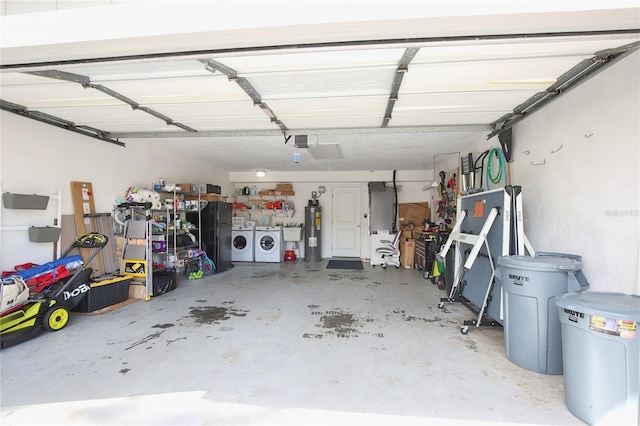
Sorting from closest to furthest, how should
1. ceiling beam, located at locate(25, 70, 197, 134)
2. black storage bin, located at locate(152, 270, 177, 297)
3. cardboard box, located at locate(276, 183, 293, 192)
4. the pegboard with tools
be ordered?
1. ceiling beam, located at locate(25, 70, 197, 134)
2. black storage bin, located at locate(152, 270, 177, 297)
3. the pegboard with tools
4. cardboard box, located at locate(276, 183, 293, 192)

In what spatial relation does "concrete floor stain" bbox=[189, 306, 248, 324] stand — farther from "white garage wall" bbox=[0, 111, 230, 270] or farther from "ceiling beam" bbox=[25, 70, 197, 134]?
"ceiling beam" bbox=[25, 70, 197, 134]

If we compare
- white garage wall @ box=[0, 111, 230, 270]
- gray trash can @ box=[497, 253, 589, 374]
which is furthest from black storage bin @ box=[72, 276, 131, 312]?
gray trash can @ box=[497, 253, 589, 374]

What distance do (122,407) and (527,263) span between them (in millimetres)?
2782

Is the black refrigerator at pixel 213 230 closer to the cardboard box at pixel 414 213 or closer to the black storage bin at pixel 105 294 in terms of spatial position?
the black storage bin at pixel 105 294

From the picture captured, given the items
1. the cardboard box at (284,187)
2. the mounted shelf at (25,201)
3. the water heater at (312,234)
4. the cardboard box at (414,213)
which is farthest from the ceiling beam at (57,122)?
the cardboard box at (414,213)

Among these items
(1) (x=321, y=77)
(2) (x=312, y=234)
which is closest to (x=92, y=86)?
(1) (x=321, y=77)

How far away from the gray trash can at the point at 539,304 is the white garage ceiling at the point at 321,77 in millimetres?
1405

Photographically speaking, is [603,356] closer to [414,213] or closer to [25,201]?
[25,201]

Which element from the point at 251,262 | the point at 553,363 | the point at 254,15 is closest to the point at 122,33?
the point at 254,15

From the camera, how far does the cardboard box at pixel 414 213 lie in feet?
24.0

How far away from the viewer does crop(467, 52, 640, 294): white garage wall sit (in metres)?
1.94

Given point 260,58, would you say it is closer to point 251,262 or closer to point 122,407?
point 122,407

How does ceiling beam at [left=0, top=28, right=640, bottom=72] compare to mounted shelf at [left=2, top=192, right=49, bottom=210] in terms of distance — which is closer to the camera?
ceiling beam at [left=0, top=28, right=640, bottom=72]

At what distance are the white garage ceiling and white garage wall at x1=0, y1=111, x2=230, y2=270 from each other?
178mm
